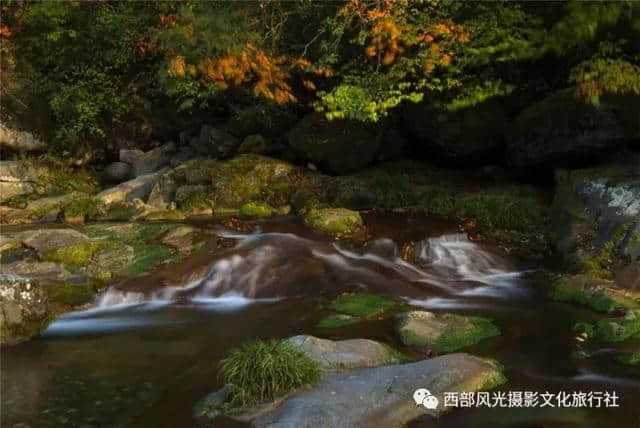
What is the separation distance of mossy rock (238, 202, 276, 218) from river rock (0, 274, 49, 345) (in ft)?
23.3

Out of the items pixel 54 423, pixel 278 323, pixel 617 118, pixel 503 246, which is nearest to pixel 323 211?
pixel 503 246

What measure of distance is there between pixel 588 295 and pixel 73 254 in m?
9.87

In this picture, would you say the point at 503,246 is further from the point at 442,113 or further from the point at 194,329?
the point at 194,329

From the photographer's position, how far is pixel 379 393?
6305 millimetres

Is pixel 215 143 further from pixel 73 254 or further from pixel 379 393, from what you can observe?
pixel 379 393

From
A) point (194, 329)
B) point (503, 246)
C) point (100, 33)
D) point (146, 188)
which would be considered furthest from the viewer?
point (100, 33)

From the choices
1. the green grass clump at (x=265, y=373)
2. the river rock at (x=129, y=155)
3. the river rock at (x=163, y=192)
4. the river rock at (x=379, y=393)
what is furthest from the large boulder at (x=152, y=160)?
the river rock at (x=379, y=393)

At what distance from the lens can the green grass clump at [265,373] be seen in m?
6.43

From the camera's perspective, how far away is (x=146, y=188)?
61.9 ft

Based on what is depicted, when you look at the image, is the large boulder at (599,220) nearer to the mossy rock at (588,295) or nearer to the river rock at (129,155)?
the mossy rock at (588,295)

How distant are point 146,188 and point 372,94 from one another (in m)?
8.62

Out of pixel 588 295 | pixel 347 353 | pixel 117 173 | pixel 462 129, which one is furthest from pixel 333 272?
pixel 117 173

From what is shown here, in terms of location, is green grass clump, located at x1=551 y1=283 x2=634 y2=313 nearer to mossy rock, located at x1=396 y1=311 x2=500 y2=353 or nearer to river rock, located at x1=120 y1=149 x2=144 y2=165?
mossy rock, located at x1=396 y1=311 x2=500 y2=353

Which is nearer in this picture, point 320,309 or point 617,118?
point 320,309
